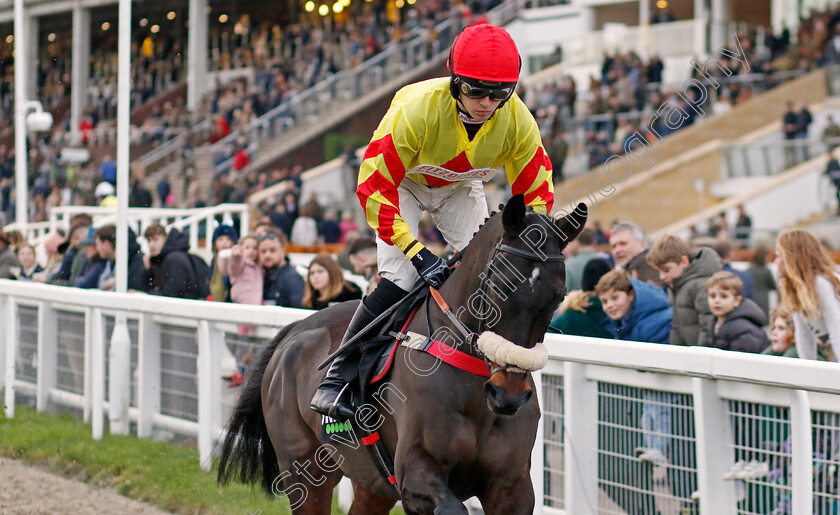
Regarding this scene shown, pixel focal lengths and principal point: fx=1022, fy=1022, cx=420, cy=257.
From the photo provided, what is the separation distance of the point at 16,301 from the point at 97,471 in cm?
261

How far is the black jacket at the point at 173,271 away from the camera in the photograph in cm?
751

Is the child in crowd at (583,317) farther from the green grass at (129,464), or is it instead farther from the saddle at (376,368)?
the saddle at (376,368)

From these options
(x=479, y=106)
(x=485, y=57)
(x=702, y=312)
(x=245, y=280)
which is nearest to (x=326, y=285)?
(x=245, y=280)

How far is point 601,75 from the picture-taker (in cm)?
2083

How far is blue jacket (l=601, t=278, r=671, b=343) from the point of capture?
520 cm

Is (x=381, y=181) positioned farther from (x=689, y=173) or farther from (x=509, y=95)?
(x=689, y=173)

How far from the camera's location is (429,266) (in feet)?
11.4

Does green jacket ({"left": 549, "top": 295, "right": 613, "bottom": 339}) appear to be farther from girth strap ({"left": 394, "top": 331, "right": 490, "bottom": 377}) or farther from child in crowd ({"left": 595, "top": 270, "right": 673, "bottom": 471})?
girth strap ({"left": 394, "top": 331, "right": 490, "bottom": 377})

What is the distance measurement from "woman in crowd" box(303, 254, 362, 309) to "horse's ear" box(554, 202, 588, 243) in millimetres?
3446

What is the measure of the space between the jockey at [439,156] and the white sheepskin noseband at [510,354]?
1.74ft

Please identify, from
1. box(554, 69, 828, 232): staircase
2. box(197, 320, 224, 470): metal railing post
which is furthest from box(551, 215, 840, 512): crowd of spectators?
box(554, 69, 828, 232): staircase

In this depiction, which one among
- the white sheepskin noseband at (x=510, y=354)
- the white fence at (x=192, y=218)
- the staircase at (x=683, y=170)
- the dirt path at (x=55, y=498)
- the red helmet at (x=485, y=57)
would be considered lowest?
the dirt path at (x=55, y=498)

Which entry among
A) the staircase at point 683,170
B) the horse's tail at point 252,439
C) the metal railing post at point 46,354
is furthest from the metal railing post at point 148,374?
the staircase at point 683,170

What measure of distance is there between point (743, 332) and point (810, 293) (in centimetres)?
43
